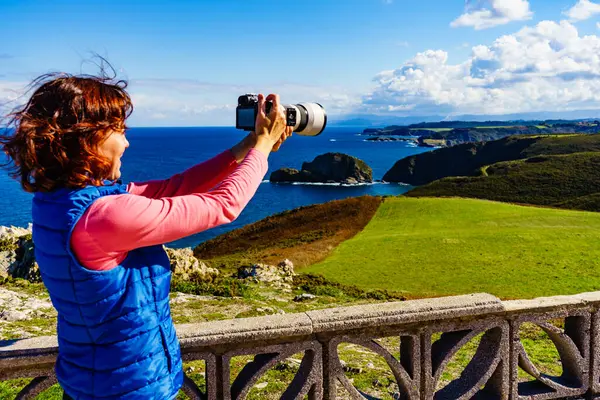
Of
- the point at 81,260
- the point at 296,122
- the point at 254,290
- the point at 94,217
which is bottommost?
the point at 254,290

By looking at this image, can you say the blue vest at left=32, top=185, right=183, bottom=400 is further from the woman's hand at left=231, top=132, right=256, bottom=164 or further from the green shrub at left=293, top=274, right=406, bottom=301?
the green shrub at left=293, top=274, right=406, bottom=301

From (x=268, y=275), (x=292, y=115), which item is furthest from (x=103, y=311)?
(x=268, y=275)

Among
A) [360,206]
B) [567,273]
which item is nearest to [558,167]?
[360,206]

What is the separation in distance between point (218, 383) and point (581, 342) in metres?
2.82

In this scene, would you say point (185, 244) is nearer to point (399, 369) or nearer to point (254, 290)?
point (254, 290)

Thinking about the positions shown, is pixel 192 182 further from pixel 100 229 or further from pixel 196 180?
pixel 100 229

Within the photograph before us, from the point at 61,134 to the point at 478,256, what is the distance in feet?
77.8

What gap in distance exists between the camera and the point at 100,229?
1823 millimetres

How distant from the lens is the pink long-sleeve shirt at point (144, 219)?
1830 mm

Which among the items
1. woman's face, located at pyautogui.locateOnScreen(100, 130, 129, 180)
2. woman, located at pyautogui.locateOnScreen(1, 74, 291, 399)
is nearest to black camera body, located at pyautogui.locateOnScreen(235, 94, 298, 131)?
woman, located at pyautogui.locateOnScreen(1, 74, 291, 399)

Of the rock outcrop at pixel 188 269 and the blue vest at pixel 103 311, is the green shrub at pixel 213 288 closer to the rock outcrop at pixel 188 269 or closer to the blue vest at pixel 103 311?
the rock outcrop at pixel 188 269

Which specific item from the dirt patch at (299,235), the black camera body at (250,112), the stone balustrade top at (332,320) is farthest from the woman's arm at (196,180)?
the dirt patch at (299,235)

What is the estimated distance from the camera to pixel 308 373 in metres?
3.35

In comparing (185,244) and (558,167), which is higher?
(558,167)
